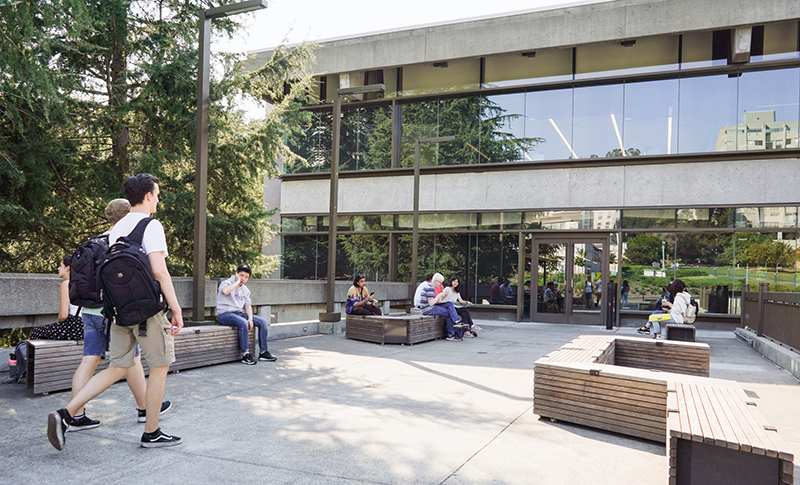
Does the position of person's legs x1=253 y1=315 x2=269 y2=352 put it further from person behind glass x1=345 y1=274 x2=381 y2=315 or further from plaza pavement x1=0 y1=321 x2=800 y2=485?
person behind glass x1=345 y1=274 x2=381 y2=315

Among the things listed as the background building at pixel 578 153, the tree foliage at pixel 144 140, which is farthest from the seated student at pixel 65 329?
the background building at pixel 578 153

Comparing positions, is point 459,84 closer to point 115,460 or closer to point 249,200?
point 249,200

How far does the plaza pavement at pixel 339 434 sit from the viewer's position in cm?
405

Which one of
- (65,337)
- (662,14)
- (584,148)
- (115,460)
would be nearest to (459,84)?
(584,148)

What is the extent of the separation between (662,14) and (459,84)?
6673 millimetres

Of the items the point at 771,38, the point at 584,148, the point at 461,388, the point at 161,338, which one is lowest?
the point at 461,388

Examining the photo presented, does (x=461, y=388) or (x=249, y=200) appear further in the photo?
(x=249, y=200)

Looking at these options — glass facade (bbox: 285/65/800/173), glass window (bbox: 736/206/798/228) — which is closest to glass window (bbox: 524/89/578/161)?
glass facade (bbox: 285/65/800/173)

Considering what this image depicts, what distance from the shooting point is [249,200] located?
50.2 ft

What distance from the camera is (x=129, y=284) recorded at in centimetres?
415

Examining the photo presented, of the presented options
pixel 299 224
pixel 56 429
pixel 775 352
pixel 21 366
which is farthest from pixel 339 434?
pixel 299 224

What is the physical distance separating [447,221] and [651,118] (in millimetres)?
7189

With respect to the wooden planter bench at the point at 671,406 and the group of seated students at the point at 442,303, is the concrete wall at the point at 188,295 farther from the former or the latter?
→ the wooden planter bench at the point at 671,406

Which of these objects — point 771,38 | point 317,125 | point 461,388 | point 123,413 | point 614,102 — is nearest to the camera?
point 123,413
